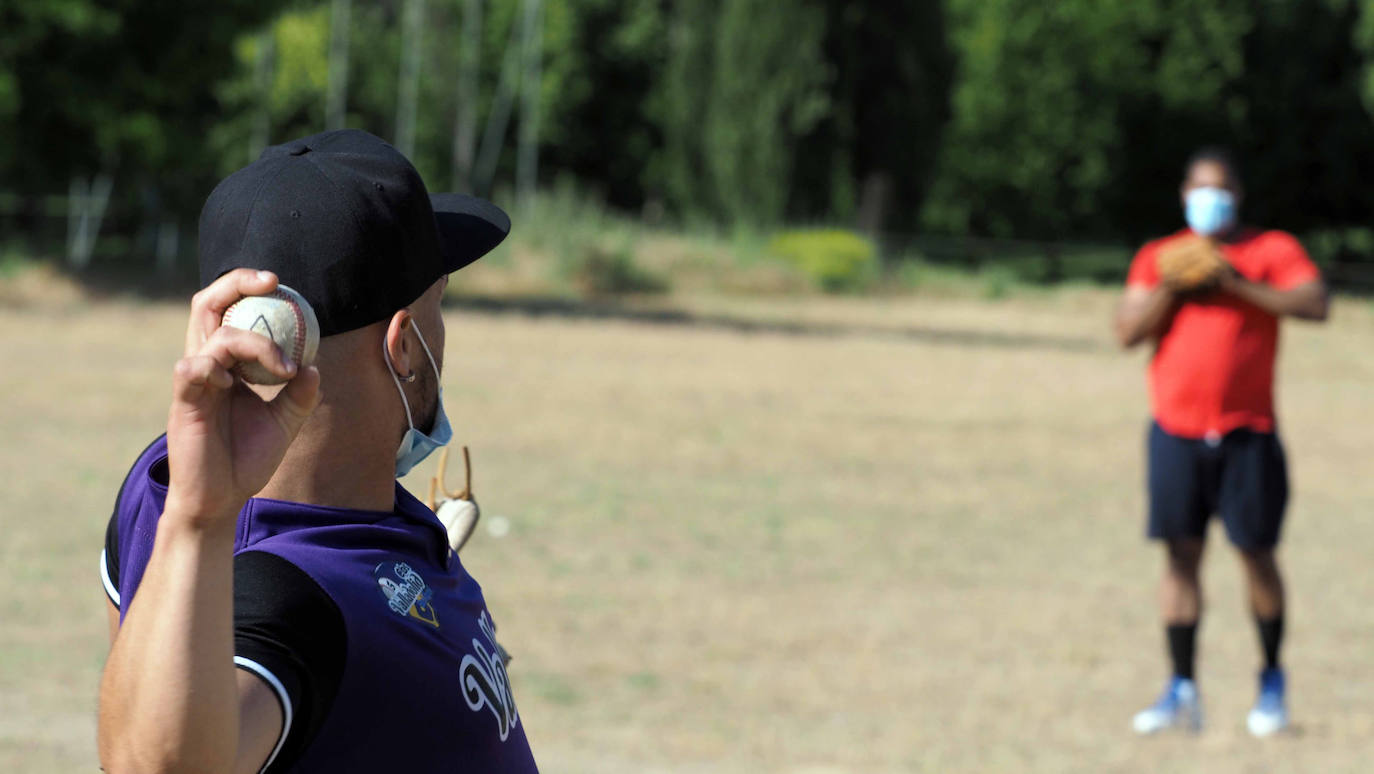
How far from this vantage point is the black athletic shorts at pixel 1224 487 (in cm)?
675

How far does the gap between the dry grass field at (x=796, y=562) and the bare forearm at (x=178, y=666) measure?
4.66 meters

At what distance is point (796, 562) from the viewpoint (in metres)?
9.96

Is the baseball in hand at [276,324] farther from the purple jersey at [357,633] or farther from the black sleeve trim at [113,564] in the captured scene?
the black sleeve trim at [113,564]

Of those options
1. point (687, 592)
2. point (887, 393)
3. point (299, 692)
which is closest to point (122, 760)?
point (299, 692)

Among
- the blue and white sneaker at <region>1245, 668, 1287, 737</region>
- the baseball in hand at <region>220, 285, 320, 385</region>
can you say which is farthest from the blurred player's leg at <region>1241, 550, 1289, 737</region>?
the baseball in hand at <region>220, 285, 320, 385</region>

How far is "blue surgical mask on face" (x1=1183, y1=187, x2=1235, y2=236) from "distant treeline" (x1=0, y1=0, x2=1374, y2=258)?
2264 centimetres

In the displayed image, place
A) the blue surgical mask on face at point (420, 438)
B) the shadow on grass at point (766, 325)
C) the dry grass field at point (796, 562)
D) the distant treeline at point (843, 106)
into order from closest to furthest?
the blue surgical mask on face at point (420, 438), the dry grass field at point (796, 562), the shadow on grass at point (766, 325), the distant treeline at point (843, 106)

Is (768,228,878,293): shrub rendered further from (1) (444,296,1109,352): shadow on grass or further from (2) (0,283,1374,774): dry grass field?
(2) (0,283,1374,774): dry grass field

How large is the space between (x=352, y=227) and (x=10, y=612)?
676 cm

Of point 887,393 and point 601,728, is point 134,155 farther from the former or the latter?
point 601,728

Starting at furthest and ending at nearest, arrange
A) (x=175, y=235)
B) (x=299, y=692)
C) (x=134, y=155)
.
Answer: (x=175, y=235), (x=134, y=155), (x=299, y=692)

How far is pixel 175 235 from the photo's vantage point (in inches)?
1184

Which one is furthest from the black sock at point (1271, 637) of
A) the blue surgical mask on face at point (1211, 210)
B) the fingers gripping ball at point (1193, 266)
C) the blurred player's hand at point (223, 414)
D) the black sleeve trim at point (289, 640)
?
the blurred player's hand at point (223, 414)

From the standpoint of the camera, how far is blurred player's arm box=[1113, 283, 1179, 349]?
6.95 metres
